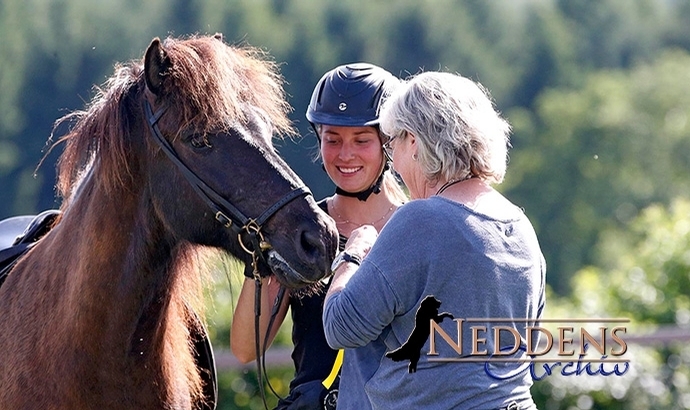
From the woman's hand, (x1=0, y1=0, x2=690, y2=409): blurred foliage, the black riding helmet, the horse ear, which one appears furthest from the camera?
(x1=0, y1=0, x2=690, y2=409): blurred foliage

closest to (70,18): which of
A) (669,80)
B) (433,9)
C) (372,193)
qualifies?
(433,9)

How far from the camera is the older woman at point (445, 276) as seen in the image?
2826mm

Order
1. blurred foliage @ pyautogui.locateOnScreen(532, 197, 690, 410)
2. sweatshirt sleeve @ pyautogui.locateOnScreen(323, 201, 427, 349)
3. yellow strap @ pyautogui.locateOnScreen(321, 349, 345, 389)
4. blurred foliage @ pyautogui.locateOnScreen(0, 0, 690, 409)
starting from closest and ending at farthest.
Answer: sweatshirt sleeve @ pyautogui.locateOnScreen(323, 201, 427, 349)
yellow strap @ pyautogui.locateOnScreen(321, 349, 345, 389)
blurred foliage @ pyautogui.locateOnScreen(532, 197, 690, 410)
blurred foliage @ pyautogui.locateOnScreen(0, 0, 690, 409)

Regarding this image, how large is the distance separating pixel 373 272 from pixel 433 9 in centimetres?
8983

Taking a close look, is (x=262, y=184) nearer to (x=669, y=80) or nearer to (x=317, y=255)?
(x=317, y=255)

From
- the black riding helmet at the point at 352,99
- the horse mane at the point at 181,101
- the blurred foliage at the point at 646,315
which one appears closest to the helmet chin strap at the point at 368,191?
the black riding helmet at the point at 352,99

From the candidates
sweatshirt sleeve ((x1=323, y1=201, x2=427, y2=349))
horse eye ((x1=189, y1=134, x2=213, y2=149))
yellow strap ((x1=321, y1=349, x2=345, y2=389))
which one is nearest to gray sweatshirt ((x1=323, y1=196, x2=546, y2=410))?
sweatshirt sleeve ((x1=323, y1=201, x2=427, y2=349))

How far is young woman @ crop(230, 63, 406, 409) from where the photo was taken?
12.3 feet

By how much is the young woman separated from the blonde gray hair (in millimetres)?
868

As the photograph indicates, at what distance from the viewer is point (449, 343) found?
2861 mm

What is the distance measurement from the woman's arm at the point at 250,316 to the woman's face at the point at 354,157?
46cm

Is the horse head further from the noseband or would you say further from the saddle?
the saddle

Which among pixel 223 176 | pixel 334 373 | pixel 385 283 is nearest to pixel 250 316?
pixel 334 373

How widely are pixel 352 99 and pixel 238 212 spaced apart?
74 centimetres
